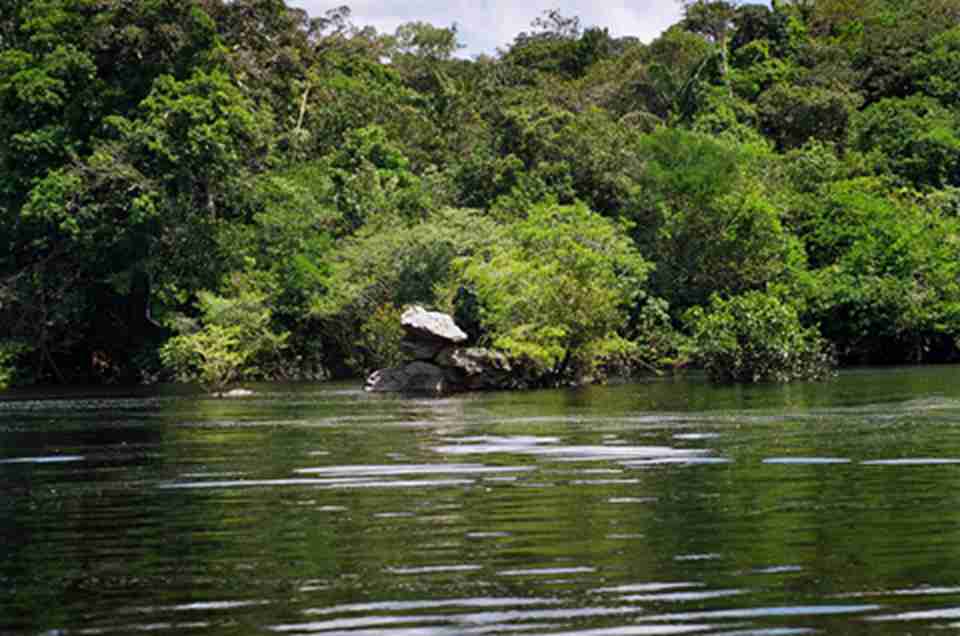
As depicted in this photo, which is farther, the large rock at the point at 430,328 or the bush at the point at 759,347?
the bush at the point at 759,347

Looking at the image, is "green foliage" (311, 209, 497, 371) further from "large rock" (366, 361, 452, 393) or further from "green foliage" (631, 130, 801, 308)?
"large rock" (366, 361, 452, 393)

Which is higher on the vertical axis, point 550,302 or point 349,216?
point 349,216

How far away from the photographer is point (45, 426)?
26625mm

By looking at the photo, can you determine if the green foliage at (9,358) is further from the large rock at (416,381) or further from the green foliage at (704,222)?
the green foliage at (704,222)

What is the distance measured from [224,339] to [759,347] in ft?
59.4

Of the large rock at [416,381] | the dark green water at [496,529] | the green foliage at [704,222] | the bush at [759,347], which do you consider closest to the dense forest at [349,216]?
the green foliage at [704,222]

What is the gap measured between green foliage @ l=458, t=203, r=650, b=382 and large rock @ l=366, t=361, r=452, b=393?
1834 millimetres

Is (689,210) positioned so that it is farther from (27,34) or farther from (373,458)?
(373,458)

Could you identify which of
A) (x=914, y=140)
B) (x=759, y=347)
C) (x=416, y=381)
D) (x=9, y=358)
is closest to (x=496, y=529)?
(x=416, y=381)

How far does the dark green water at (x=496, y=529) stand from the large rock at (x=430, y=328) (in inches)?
575

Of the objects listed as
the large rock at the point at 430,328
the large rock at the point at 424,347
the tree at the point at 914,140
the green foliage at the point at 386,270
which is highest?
the tree at the point at 914,140

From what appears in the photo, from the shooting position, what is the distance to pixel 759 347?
125 feet

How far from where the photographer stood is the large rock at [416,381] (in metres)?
37.7

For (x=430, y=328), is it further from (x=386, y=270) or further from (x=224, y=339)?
(x=224, y=339)
